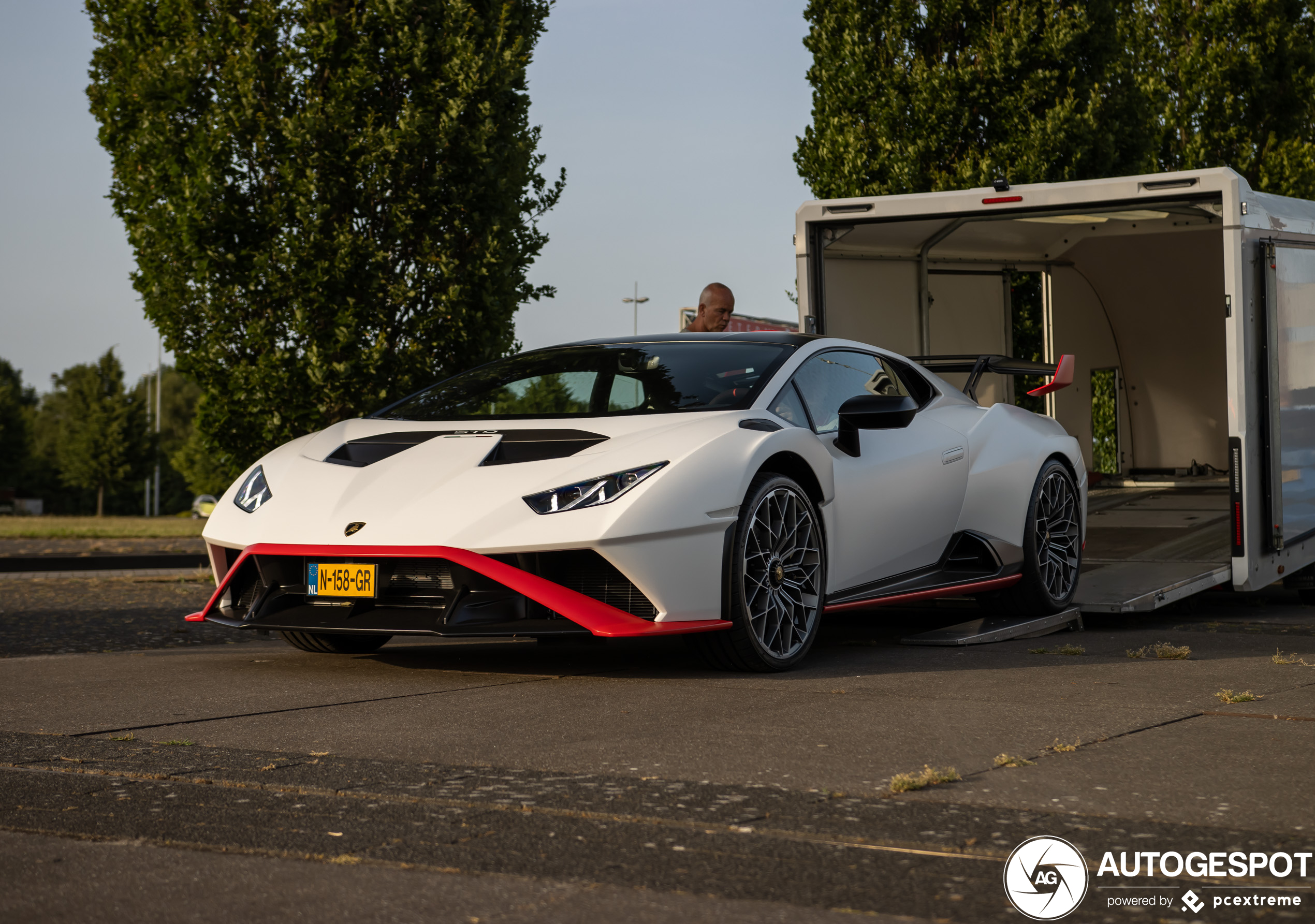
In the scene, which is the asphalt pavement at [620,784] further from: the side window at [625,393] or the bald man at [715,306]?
the bald man at [715,306]

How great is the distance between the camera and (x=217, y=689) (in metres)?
5.43

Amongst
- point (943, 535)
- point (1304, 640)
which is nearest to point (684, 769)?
point (943, 535)

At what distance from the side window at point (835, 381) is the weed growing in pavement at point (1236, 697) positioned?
80.1 inches

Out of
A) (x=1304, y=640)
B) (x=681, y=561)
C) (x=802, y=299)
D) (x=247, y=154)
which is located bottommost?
(x=1304, y=640)

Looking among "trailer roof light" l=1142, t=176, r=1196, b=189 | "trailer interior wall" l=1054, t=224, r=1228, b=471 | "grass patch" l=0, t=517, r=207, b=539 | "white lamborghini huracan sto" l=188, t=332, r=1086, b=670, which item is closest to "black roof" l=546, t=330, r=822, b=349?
"white lamborghini huracan sto" l=188, t=332, r=1086, b=670

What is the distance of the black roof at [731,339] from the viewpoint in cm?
668

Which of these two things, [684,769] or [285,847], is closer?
[285,847]

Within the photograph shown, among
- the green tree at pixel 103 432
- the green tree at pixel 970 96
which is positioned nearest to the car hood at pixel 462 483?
the green tree at pixel 970 96

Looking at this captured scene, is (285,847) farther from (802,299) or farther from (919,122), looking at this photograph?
(919,122)

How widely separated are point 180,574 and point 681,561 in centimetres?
991

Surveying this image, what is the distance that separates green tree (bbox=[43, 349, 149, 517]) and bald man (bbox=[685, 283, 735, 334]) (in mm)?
58819

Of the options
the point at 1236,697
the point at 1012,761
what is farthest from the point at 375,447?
the point at 1236,697

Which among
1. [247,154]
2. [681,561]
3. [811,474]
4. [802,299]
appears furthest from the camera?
[247,154]

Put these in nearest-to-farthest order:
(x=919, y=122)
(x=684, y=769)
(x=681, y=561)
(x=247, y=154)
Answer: (x=684, y=769) < (x=681, y=561) < (x=247, y=154) < (x=919, y=122)
